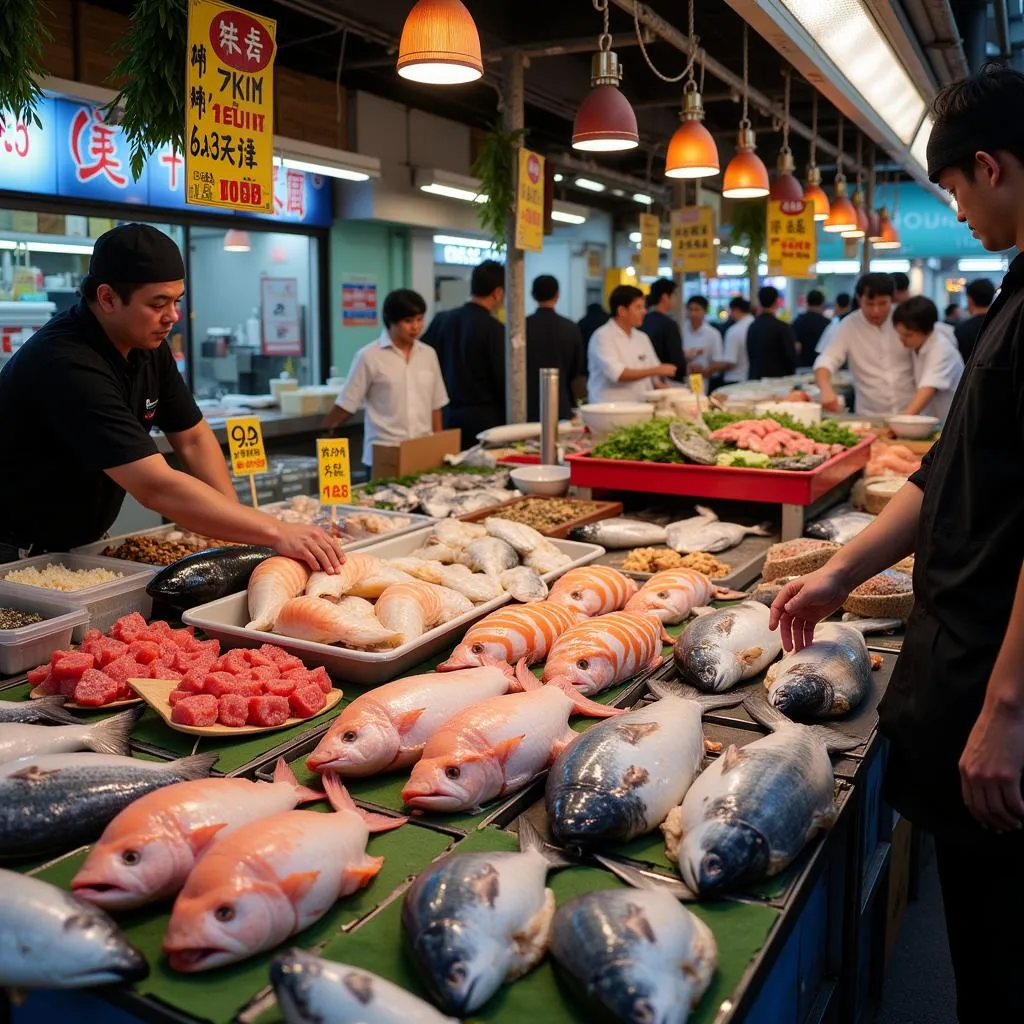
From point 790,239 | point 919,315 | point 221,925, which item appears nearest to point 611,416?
point 919,315

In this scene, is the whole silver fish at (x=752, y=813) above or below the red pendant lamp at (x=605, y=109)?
below

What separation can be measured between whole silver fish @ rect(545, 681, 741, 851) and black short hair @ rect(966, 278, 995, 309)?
7.72 metres

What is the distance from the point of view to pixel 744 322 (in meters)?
13.2

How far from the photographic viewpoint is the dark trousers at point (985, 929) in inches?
71.6

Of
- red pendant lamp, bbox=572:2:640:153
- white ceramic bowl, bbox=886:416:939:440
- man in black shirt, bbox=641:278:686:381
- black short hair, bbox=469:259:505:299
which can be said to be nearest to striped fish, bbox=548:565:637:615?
red pendant lamp, bbox=572:2:640:153

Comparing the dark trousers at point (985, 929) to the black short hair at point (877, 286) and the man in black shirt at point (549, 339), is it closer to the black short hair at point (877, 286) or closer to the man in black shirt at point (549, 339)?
the man in black shirt at point (549, 339)

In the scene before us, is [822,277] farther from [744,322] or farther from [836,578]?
[836,578]

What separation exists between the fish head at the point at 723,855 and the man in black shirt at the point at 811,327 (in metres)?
13.7

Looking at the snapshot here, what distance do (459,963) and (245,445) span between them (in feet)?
8.38

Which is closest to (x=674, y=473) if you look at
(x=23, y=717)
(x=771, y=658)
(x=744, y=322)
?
(x=771, y=658)

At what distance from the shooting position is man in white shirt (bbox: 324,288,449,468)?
636cm

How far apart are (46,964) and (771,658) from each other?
6.05 ft

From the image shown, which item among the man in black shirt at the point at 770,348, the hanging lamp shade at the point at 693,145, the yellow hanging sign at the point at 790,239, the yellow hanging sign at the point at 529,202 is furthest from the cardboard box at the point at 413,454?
the man in black shirt at the point at 770,348

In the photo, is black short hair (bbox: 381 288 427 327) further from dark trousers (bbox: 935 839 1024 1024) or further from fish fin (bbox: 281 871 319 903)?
fish fin (bbox: 281 871 319 903)
